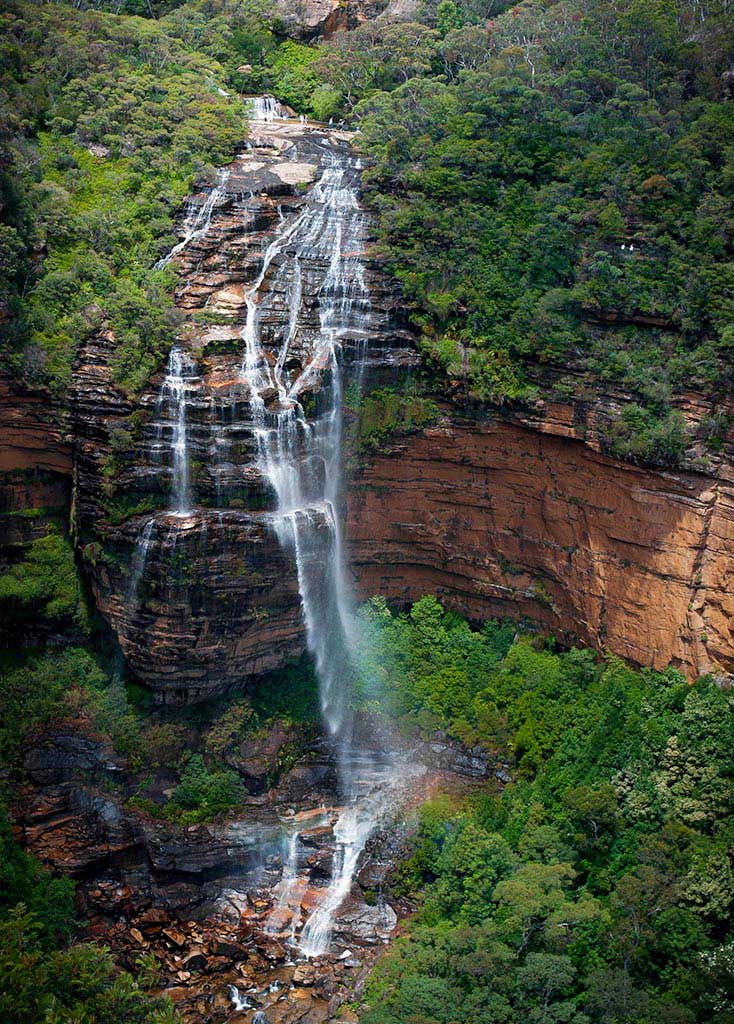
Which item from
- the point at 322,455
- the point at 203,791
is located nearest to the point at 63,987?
the point at 203,791

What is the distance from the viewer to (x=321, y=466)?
33469 millimetres

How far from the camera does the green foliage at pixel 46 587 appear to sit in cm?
3234

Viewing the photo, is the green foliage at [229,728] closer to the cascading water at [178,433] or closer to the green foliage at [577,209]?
the cascading water at [178,433]

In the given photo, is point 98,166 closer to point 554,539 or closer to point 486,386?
point 486,386

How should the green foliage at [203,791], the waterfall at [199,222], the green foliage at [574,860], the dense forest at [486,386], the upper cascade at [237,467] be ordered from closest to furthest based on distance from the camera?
1. the green foliage at [574,860]
2. the dense forest at [486,386]
3. the upper cascade at [237,467]
4. the green foliage at [203,791]
5. the waterfall at [199,222]

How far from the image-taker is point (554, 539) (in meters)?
33.6

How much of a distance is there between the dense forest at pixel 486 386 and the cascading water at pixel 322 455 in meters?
0.94

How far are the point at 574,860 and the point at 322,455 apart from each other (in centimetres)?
1287

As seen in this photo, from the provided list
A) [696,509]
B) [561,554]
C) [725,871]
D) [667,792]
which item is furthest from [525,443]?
[725,871]

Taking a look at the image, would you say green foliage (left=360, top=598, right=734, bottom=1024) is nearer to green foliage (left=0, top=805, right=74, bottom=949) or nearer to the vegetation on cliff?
green foliage (left=0, top=805, right=74, bottom=949)

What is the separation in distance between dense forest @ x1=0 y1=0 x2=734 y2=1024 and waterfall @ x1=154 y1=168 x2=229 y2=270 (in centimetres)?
37

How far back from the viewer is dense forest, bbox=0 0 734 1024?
2552cm

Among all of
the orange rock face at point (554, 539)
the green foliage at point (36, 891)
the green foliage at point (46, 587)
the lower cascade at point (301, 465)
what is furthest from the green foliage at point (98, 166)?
the green foliage at point (36, 891)

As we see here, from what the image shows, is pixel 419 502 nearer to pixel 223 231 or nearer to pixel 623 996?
pixel 223 231
